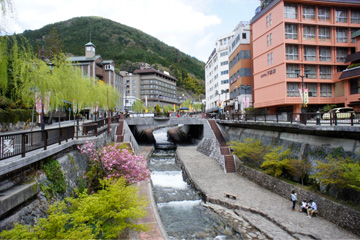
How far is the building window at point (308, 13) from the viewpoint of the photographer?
33.8 metres

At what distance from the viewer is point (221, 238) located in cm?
1367

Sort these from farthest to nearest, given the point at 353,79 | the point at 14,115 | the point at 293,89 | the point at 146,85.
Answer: the point at 146,85
the point at 293,89
the point at 353,79
the point at 14,115

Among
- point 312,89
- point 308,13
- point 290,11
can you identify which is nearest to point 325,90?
point 312,89

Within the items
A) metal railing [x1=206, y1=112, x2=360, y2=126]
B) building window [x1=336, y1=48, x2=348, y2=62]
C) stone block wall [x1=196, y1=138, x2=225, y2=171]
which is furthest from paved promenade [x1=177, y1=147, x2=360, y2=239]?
building window [x1=336, y1=48, x2=348, y2=62]

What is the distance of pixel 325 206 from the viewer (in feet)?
46.1

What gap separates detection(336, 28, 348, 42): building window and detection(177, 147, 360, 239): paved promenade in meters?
27.1

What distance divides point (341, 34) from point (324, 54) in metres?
4.06

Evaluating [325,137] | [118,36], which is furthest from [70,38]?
[325,137]

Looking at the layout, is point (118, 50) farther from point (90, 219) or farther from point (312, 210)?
point (90, 219)

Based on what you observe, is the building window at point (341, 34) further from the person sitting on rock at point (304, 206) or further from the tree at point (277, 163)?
the person sitting on rock at point (304, 206)

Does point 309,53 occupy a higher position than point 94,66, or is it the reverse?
point 94,66

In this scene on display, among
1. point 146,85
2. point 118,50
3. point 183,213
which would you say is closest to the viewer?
point 183,213

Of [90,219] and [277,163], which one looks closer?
[90,219]

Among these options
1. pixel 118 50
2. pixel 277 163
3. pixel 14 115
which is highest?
pixel 118 50
